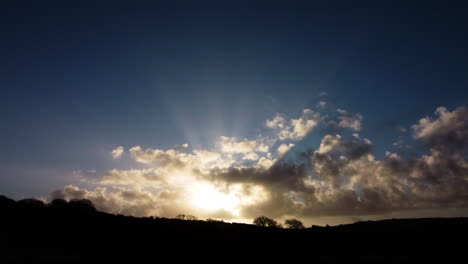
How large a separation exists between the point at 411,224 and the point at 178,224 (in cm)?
3338

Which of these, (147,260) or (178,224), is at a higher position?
(178,224)

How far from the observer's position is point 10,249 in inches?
976

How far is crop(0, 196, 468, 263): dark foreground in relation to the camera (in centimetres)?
2638

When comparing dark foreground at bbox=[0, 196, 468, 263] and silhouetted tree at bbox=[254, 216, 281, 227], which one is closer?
dark foreground at bbox=[0, 196, 468, 263]

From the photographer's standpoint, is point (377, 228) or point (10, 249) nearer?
point (10, 249)

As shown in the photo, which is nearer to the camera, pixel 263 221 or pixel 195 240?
pixel 195 240

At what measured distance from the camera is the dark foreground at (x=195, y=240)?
26384 millimetres

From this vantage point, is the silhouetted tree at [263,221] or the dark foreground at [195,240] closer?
the dark foreground at [195,240]

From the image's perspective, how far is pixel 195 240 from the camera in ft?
105

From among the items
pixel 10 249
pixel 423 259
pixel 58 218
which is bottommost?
pixel 423 259

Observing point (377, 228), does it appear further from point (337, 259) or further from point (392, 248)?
point (337, 259)

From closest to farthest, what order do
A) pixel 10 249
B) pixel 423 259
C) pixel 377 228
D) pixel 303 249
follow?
pixel 10 249 < pixel 423 259 < pixel 303 249 < pixel 377 228

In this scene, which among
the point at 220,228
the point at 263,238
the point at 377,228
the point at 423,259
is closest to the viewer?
the point at 423,259

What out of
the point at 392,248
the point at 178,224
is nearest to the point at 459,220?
the point at 392,248
